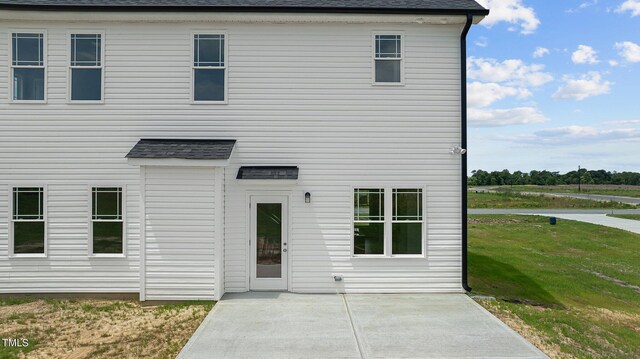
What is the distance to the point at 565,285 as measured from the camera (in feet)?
33.1

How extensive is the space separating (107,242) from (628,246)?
20.5 m

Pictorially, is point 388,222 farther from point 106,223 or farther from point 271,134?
point 106,223

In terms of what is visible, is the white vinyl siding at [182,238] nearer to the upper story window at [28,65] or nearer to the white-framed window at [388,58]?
the upper story window at [28,65]

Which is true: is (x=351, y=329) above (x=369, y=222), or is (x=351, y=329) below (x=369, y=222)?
below

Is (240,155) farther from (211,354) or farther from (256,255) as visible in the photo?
(211,354)

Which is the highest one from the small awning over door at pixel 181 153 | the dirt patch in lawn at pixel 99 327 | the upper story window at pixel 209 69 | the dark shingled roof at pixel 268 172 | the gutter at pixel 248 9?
the gutter at pixel 248 9

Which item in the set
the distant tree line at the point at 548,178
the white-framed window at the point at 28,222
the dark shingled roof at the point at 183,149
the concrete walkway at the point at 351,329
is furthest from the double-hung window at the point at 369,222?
the distant tree line at the point at 548,178

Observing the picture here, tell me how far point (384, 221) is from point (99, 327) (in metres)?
6.04

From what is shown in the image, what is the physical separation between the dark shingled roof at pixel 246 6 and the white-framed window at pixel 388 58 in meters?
0.61

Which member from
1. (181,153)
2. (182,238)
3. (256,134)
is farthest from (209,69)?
(182,238)

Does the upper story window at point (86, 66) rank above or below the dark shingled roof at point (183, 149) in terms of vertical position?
above

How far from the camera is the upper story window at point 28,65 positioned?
8.29 m

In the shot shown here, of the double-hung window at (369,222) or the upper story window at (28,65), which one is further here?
the double-hung window at (369,222)

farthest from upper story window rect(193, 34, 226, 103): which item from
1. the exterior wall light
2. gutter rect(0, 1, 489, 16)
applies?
the exterior wall light
